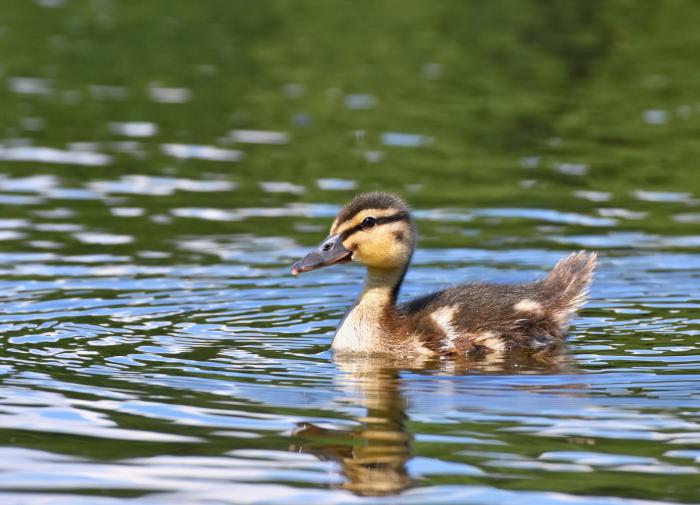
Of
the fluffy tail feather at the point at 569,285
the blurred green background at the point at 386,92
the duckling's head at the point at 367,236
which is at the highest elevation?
the blurred green background at the point at 386,92

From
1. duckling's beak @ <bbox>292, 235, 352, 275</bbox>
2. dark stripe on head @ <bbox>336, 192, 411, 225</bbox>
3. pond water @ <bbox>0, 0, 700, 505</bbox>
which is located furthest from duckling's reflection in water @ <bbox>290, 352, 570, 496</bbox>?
dark stripe on head @ <bbox>336, 192, 411, 225</bbox>

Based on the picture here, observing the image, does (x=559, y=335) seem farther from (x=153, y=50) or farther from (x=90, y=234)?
(x=153, y=50)

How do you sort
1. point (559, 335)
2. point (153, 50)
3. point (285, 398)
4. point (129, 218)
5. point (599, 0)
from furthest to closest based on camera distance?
point (599, 0) < point (153, 50) < point (129, 218) < point (559, 335) < point (285, 398)

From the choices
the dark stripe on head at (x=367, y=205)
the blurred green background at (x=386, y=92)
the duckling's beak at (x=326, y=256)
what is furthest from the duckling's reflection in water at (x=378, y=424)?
the blurred green background at (x=386, y=92)

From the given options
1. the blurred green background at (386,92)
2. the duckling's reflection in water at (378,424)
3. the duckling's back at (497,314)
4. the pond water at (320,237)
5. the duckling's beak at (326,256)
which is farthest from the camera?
the blurred green background at (386,92)

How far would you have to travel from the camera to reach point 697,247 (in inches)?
529

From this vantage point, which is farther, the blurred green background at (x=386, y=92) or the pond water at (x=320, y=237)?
the blurred green background at (x=386, y=92)

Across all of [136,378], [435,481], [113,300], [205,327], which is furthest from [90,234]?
[435,481]

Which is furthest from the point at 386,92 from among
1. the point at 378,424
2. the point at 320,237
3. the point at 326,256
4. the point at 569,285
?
the point at 378,424

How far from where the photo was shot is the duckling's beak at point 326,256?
1039 centimetres

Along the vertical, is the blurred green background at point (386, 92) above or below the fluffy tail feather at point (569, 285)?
above

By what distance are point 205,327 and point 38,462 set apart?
127 inches

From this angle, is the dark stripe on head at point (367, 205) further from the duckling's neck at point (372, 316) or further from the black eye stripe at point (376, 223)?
the duckling's neck at point (372, 316)

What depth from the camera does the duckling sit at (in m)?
10.3
